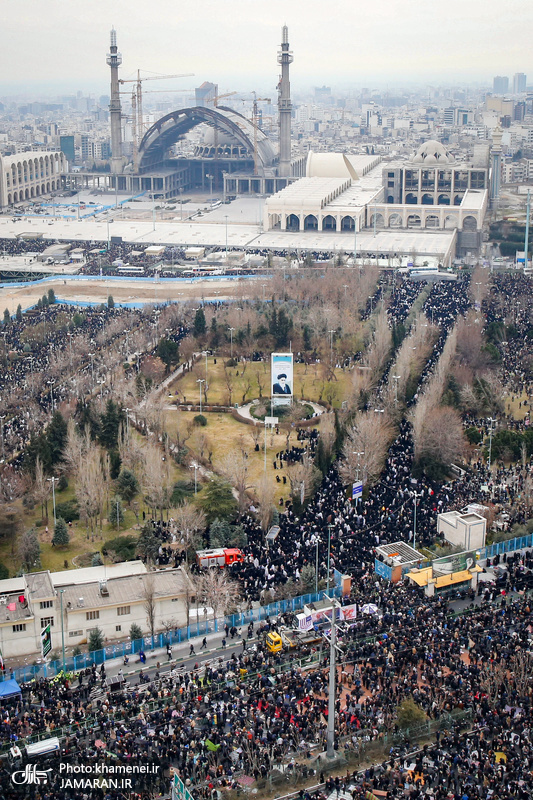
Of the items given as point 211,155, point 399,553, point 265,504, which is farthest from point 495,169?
point 399,553

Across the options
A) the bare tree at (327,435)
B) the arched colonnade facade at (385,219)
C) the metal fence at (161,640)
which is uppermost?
the arched colonnade facade at (385,219)

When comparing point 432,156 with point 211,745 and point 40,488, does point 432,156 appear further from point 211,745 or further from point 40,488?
point 211,745

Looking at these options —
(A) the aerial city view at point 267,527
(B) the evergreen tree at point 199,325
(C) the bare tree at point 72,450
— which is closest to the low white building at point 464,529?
(A) the aerial city view at point 267,527

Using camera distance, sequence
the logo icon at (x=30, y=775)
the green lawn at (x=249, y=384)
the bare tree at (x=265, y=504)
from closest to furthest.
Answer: the logo icon at (x=30, y=775) < the bare tree at (x=265, y=504) < the green lawn at (x=249, y=384)

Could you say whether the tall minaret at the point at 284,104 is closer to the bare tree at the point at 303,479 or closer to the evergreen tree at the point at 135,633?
the bare tree at the point at 303,479

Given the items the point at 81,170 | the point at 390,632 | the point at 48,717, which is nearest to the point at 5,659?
the point at 48,717

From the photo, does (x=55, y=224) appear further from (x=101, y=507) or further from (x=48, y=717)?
(x=48, y=717)
